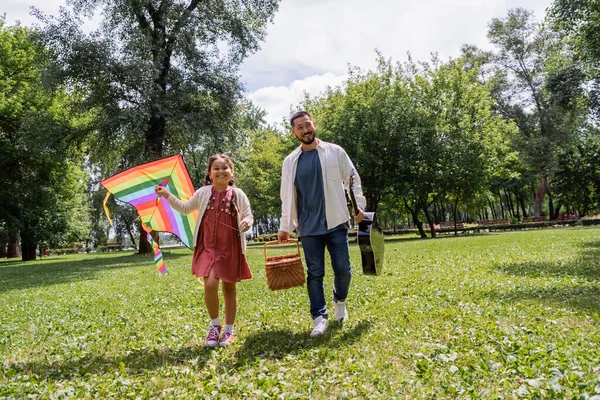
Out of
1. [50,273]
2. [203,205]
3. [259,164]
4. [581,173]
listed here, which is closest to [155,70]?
[50,273]

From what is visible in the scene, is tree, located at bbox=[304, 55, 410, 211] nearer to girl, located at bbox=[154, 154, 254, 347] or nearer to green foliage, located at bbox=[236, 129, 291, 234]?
green foliage, located at bbox=[236, 129, 291, 234]

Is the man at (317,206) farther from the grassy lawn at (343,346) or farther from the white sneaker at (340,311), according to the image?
the grassy lawn at (343,346)

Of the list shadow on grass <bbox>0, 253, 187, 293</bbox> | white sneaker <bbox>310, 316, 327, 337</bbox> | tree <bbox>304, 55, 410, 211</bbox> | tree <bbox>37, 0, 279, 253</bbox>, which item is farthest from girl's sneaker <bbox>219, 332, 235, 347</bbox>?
tree <bbox>304, 55, 410, 211</bbox>

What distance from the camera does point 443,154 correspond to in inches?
1374

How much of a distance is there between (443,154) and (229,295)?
3234 centimetres

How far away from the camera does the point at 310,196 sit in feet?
18.1

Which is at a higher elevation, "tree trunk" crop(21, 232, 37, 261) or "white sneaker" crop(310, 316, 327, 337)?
"tree trunk" crop(21, 232, 37, 261)

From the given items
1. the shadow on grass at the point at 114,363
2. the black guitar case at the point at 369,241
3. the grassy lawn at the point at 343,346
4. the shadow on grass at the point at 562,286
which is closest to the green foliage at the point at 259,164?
the shadow on grass at the point at 562,286

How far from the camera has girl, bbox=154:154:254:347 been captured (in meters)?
5.25

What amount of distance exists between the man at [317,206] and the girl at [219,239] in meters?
0.57

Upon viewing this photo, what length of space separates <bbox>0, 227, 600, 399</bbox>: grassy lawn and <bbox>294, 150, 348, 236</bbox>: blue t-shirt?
1300mm

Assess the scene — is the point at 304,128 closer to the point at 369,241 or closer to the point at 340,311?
the point at 369,241

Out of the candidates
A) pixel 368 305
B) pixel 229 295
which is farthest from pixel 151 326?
pixel 368 305

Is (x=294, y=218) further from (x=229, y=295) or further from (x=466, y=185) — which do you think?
(x=466, y=185)
